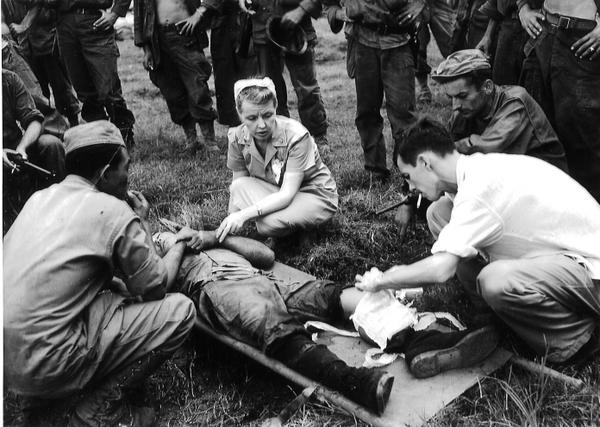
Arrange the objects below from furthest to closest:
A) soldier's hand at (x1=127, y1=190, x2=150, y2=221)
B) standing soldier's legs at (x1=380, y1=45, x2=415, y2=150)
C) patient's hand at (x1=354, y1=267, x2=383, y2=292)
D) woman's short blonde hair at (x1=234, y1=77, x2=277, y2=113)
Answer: standing soldier's legs at (x1=380, y1=45, x2=415, y2=150)
woman's short blonde hair at (x1=234, y1=77, x2=277, y2=113)
soldier's hand at (x1=127, y1=190, x2=150, y2=221)
patient's hand at (x1=354, y1=267, x2=383, y2=292)

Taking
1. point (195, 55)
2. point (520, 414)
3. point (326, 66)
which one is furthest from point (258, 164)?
point (326, 66)

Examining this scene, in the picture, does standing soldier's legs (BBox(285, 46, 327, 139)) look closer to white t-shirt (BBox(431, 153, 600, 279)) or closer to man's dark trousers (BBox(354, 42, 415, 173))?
man's dark trousers (BBox(354, 42, 415, 173))

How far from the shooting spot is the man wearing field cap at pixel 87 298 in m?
3.01

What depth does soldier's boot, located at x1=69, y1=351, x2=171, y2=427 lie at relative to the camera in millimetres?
3266

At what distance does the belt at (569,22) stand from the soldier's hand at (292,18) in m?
2.46

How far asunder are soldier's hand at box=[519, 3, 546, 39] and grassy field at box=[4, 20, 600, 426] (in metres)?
1.72

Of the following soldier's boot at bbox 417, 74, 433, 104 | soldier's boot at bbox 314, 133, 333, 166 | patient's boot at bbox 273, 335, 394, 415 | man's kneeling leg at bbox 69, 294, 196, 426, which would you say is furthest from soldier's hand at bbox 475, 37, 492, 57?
man's kneeling leg at bbox 69, 294, 196, 426

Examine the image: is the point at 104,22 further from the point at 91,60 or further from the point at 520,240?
the point at 520,240

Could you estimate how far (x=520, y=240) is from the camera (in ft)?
11.4

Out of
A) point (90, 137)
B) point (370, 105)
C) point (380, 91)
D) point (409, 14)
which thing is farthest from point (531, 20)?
point (90, 137)

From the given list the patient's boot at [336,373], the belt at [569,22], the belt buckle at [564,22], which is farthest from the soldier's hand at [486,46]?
the patient's boot at [336,373]

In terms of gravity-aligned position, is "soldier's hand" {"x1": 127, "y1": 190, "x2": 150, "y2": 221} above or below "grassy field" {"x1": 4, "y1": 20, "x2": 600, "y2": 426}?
above

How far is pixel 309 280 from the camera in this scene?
4.26m

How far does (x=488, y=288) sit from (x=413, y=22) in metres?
3.04
